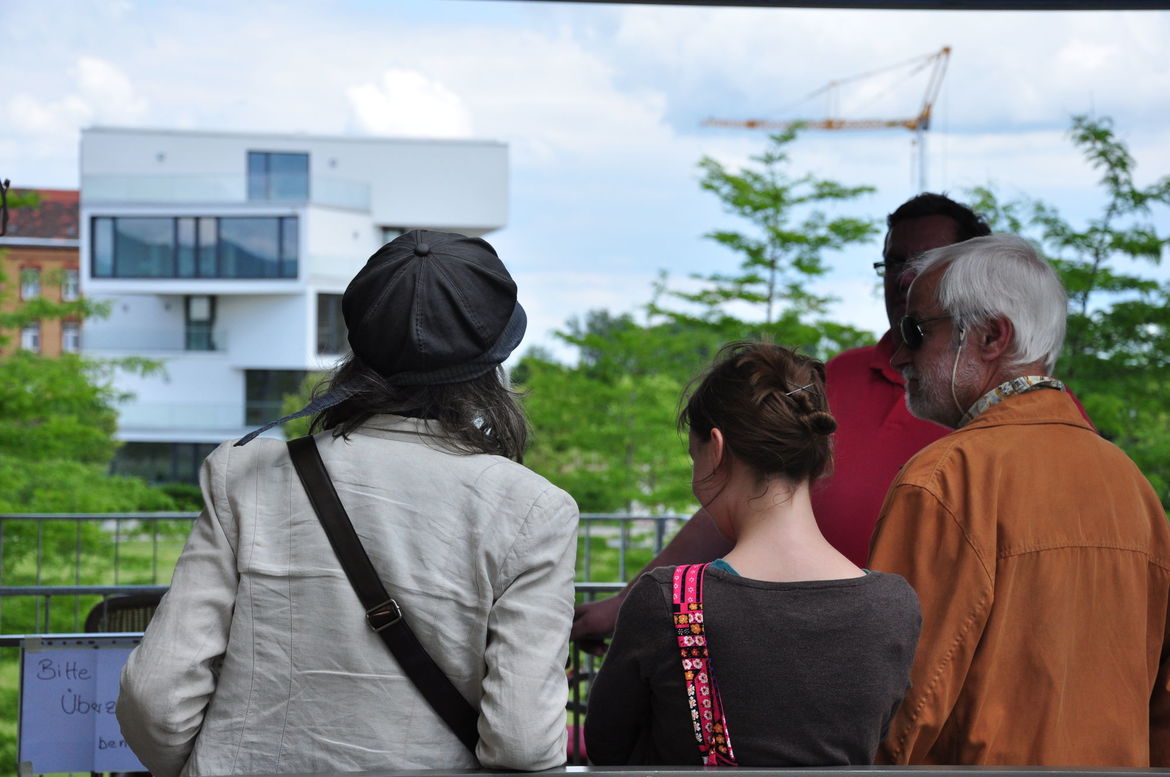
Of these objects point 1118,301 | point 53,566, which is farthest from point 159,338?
point 1118,301

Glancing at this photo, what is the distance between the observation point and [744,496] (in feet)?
6.17

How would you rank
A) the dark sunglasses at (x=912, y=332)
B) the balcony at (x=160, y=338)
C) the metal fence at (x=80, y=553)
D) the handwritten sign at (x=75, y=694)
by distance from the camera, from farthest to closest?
the balcony at (x=160, y=338)
the metal fence at (x=80, y=553)
the handwritten sign at (x=75, y=694)
the dark sunglasses at (x=912, y=332)

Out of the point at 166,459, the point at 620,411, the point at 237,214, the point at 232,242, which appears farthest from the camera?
the point at 232,242

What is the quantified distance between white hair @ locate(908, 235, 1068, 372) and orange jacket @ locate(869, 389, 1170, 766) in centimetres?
19

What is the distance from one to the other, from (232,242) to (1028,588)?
1475 inches

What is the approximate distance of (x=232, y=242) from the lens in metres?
37.0

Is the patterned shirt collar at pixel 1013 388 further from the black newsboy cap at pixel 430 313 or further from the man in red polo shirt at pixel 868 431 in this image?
the black newsboy cap at pixel 430 313

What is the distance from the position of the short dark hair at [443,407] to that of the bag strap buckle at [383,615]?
0.25 meters

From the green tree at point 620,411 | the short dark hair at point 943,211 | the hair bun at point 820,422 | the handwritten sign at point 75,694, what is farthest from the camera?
the green tree at point 620,411

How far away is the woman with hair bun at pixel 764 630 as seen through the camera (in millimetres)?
1742

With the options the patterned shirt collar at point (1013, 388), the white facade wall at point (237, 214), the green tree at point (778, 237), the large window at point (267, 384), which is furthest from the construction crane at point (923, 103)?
the patterned shirt collar at point (1013, 388)

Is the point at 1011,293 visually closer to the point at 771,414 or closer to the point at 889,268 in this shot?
the point at 771,414

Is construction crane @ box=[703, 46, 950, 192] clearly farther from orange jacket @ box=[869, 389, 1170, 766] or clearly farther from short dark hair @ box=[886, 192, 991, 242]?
orange jacket @ box=[869, 389, 1170, 766]

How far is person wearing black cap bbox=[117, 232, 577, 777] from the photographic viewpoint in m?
1.66
